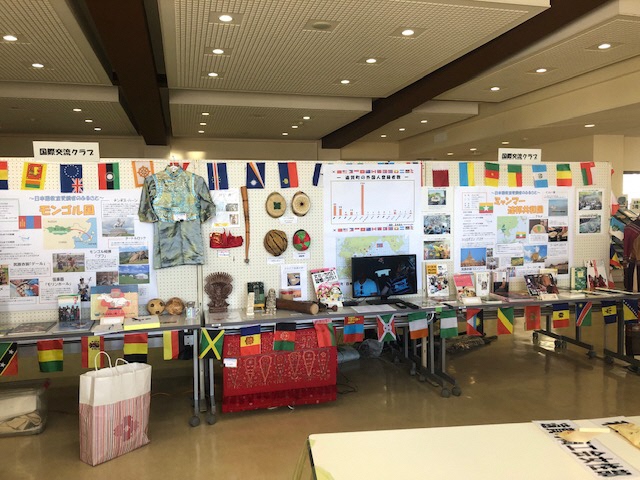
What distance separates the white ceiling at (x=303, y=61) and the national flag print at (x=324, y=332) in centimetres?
239

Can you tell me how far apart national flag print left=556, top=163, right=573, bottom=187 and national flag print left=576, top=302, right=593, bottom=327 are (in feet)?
3.81

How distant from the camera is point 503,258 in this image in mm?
4719

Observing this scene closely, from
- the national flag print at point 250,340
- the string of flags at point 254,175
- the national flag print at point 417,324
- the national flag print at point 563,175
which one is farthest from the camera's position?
the national flag print at point 563,175

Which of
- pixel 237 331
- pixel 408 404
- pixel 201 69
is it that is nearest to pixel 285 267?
pixel 237 331

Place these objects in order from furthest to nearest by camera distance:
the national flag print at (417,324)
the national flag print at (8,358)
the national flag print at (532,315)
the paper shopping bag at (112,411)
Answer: the national flag print at (532,315) → the national flag print at (417,324) → the national flag print at (8,358) → the paper shopping bag at (112,411)

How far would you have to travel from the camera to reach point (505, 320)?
4.32 meters

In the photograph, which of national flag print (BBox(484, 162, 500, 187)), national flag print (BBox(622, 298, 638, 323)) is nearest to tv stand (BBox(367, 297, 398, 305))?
national flag print (BBox(484, 162, 500, 187))

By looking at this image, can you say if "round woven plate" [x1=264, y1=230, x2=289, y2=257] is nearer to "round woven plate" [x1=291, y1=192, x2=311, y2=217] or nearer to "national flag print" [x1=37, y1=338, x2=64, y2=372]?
"round woven plate" [x1=291, y1=192, x2=311, y2=217]

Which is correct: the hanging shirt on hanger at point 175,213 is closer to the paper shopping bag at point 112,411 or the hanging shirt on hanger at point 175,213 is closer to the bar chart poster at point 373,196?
the paper shopping bag at point 112,411

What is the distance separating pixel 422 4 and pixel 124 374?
3317 mm

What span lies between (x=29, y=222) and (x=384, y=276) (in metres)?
2.83

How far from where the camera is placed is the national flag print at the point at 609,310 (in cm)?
466

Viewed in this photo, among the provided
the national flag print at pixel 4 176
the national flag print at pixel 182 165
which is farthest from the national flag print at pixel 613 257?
the national flag print at pixel 4 176

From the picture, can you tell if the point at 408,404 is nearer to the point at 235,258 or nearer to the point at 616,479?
the point at 235,258
